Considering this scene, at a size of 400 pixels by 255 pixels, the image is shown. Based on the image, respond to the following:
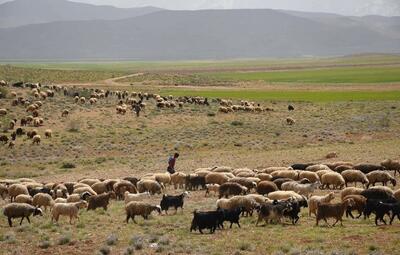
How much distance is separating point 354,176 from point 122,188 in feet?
30.4

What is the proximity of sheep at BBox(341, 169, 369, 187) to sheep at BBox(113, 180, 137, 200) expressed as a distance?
27.7 feet

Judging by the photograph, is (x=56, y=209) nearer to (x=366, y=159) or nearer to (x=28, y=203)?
(x=28, y=203)

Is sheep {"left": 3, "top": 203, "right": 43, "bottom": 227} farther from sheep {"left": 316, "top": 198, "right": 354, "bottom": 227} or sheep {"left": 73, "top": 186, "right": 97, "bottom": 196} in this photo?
sheep {"left": 316, "top": 198, "right": 354, "bottom": 227}

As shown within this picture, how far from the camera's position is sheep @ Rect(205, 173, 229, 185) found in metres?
23.7

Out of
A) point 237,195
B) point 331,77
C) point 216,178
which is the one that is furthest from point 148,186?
point 331,77

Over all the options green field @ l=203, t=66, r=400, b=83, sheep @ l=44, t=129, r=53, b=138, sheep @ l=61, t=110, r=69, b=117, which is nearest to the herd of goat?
sheep @ l=44, t=129, r=53, b=138

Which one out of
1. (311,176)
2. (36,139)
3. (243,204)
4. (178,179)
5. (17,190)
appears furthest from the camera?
(36,139)

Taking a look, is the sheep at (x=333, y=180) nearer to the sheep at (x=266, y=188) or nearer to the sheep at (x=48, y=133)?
the sheep at (x=266, y=188)

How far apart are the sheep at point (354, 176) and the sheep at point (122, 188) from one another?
846 cm

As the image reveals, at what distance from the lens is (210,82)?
107 meters

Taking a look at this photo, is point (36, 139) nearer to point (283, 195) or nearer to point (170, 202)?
point (170, 202)

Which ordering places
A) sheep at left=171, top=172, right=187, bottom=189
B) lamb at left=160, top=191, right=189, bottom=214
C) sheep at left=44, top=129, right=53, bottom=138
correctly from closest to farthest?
lamb at left=160, top=191, right=189, bottom=214 < sheep at left=171, top=172, right=187, bottom=189 < sheep at left=44, top=129, right=53, bottom=138

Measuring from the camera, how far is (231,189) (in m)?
20.9

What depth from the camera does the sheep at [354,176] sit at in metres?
22.9
